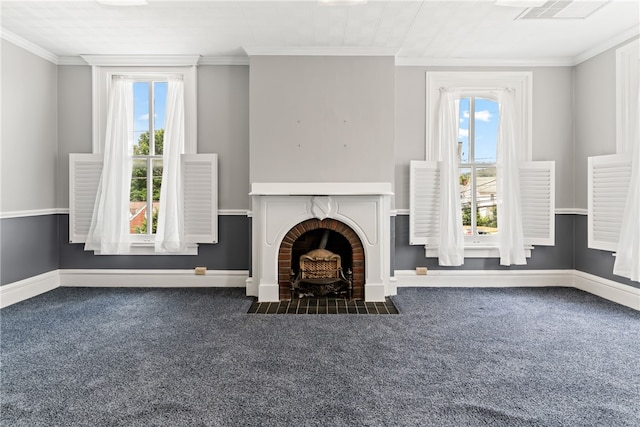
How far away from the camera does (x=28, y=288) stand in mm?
3816

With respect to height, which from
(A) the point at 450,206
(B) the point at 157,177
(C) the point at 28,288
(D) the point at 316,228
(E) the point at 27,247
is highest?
(B) the point at 157,177

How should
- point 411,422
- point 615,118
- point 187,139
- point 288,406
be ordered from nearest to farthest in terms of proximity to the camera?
point 411,422 < point 288,406 < point 615,118 < point 187,139

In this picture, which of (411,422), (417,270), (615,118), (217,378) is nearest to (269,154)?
(417,270)

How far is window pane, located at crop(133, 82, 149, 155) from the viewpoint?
429cm

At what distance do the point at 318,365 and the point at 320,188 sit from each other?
1.85 meters

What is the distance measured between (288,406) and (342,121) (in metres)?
2.84

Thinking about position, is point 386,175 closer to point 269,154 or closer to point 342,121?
point 342,121

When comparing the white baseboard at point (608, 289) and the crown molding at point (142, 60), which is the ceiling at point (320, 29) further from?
the white baseboard at point (608, 289)

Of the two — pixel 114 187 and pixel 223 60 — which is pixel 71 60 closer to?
pixel 114 187

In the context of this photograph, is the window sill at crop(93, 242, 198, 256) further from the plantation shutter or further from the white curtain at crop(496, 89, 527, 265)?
the white curtain at crop(496, 89, 527, 265)

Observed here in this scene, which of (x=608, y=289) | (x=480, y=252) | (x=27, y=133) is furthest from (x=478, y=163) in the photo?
(x=27, y=133)

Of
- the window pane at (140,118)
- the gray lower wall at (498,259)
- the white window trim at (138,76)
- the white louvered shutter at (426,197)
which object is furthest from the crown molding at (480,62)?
the window pane at (140,118)

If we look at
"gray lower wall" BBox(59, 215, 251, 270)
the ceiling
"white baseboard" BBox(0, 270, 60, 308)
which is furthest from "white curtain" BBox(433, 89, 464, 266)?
"white baseboard" BBox(0, 270, 60, 308)

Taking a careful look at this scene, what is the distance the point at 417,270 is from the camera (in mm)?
4262
